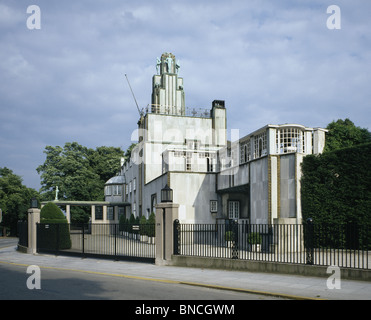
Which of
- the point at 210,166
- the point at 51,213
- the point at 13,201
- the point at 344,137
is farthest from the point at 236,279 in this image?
the point at 13,201

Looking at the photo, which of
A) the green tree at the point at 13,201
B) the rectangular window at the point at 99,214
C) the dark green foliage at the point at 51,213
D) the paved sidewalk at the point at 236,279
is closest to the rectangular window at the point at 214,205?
the dark green foliage at the point at 51,213

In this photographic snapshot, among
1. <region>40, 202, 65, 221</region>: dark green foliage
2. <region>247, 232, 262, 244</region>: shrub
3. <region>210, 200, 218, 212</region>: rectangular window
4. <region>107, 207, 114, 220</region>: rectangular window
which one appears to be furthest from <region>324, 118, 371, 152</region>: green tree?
<region>107, 207, 114, 220</region>: rectangular window

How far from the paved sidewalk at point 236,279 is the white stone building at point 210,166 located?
803 centimetres

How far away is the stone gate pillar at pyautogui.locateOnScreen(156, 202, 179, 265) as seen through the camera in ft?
58.9

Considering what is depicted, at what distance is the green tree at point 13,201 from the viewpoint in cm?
6022

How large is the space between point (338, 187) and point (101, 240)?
1325 cm

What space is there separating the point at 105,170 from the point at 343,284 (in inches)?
2636

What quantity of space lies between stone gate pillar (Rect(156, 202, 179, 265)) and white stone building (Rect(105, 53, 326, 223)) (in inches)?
276

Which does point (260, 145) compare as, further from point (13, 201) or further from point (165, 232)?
point (13, 201)

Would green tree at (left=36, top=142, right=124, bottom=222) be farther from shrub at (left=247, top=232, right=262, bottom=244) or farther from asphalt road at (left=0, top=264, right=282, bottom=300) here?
→ asphalt road at (left=0, top=264, right=282, bottom=300)

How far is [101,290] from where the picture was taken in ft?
38.8

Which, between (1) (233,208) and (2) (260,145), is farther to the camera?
(1) (233,208)
